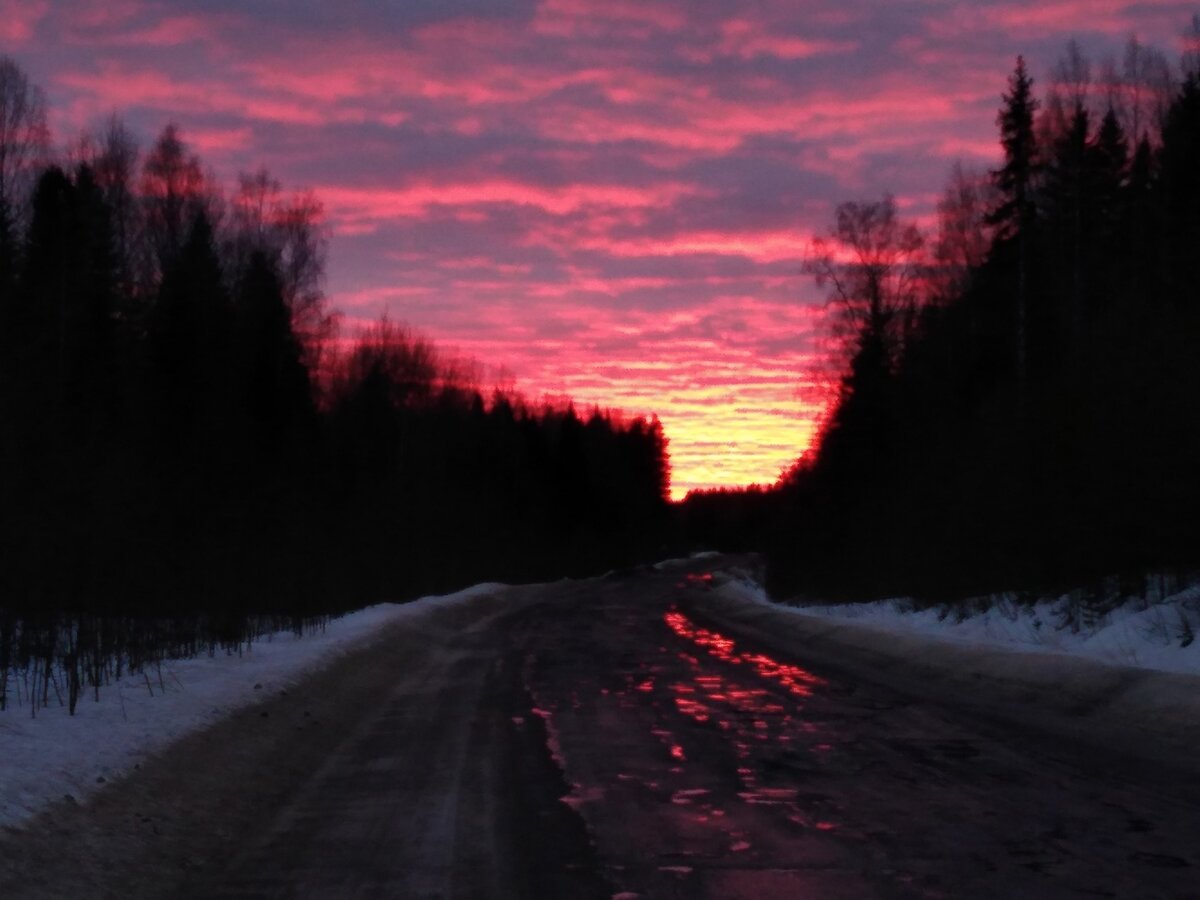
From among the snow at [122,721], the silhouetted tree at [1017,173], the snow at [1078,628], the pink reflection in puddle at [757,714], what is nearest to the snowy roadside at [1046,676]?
the snow at [1078,628]

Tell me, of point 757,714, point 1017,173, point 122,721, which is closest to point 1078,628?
point 757,714

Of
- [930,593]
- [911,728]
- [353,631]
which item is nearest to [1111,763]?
[911,728]

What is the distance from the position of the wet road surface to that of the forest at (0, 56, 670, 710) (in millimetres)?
4190

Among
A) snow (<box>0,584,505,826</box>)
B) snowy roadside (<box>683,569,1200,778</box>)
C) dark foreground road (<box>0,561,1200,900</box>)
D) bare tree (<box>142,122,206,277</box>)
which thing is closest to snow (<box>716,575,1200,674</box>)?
snowy roadside (<box>683,569,1200,778</box>)

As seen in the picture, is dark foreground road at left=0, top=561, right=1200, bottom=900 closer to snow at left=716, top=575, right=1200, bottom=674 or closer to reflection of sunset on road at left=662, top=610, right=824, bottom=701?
reflection of sunset on road at left=662, top=610, right=824, bottom=701

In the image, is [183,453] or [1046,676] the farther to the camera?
[183,453]

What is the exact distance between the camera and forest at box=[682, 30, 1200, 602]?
21.2m

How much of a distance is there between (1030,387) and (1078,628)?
868 centimetres

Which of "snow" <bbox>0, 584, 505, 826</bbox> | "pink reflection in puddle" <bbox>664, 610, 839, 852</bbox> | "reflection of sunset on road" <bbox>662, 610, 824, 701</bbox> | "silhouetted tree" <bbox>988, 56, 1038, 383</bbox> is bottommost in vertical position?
"reflection of sunset on road" <bbox>662, 610, 824, 701</bbox>

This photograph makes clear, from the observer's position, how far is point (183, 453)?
53.9 meters

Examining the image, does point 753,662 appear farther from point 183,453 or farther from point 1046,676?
point 183,453

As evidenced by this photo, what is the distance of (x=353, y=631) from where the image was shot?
2433cm

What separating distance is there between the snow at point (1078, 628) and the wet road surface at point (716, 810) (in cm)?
371

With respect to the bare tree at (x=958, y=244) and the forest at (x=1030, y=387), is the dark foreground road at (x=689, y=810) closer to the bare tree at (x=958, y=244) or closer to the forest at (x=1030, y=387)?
the forest at (x=1030, y=387)
